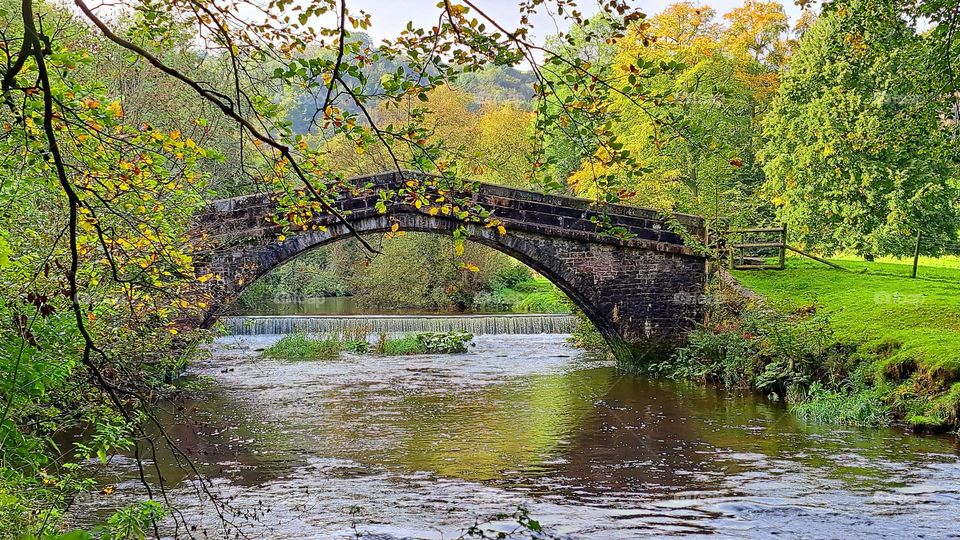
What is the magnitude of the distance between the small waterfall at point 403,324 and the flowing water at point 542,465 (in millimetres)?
7111

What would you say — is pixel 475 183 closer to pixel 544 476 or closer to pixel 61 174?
pixel 61 174

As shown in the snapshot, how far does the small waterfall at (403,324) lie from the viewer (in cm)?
2233

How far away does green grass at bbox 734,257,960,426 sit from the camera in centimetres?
1042

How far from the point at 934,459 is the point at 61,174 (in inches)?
361

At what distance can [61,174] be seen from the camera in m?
2.32

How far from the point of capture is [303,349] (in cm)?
1958

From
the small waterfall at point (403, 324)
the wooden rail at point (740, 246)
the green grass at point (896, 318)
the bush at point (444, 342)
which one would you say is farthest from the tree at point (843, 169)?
the bush at point (444, 342)

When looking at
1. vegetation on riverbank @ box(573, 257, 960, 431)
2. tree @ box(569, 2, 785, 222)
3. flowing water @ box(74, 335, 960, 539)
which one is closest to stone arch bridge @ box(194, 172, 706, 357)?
vegetation on riverbank @ box(573, 257, 960, 431)

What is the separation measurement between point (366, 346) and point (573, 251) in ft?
21.9

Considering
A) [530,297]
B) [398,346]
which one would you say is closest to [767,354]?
[398,346]

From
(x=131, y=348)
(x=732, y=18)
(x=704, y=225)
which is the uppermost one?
(x=732, y=18)

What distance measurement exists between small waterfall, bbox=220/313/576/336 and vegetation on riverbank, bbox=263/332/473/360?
119cm

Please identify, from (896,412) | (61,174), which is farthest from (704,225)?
(61,174)

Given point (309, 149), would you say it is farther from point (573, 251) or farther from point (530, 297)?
point (530, 297)
